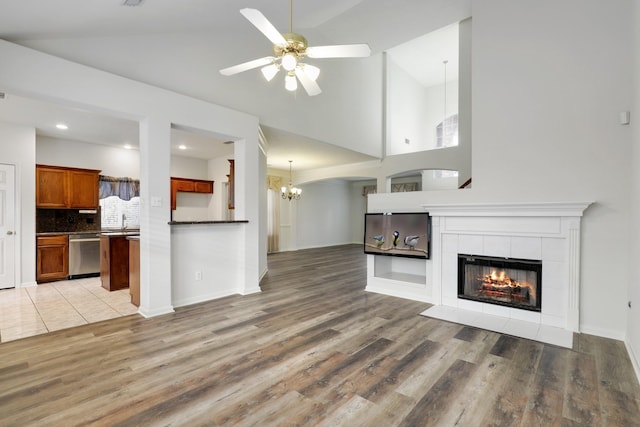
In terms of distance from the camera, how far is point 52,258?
5.36 m

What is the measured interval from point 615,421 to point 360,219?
1079cm

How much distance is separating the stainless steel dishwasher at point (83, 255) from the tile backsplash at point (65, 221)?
2.28 ft

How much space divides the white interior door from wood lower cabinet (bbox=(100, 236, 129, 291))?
1.44 m

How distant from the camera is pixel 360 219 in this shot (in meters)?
12.5

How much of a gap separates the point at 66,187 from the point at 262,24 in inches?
235

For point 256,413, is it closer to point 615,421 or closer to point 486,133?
point 615,421

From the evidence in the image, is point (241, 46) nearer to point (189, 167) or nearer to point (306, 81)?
point (306, 81)

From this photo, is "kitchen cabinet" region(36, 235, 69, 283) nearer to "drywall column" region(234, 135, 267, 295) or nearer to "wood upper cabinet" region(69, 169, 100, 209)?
"wood upper cabinet" region(69, 169, 100, 209)

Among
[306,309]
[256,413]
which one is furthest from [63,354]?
[306,309]

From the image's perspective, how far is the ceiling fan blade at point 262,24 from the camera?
6.60 ft

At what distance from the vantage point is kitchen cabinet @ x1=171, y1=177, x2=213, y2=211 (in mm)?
7617

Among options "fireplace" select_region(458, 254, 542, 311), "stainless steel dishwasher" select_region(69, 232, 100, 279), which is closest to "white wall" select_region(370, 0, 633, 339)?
"fireplace" select_region(458, 254, 542, 311)

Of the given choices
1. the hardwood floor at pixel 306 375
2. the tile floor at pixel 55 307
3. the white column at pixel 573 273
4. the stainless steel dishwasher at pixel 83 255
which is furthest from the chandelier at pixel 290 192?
the white column at pixel 573 273

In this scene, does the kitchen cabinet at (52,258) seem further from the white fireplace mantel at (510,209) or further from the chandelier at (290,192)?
the white fireplace mantel at (510,209)
